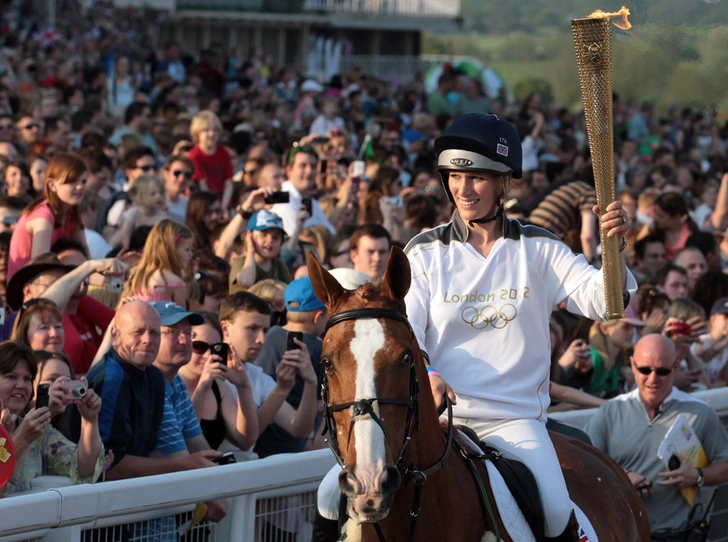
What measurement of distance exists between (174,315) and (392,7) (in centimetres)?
3809

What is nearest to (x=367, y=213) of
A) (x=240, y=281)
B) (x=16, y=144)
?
(x=240, y=281)

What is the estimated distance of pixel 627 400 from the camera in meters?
7.00

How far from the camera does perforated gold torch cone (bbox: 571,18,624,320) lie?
12.8 feet

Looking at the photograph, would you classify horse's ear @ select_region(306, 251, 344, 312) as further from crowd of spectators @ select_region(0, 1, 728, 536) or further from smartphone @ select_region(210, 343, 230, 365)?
smartphone @ select_region(210, 343, 230, 365)

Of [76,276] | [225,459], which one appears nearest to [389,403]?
[225,459]

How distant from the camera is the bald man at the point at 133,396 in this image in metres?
5.27

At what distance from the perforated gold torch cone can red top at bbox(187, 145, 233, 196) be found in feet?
28.2

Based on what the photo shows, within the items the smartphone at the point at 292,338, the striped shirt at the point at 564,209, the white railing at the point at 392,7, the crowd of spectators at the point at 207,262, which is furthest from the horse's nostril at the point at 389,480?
the white railing at the point at 392,7

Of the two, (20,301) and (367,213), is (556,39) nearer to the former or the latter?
(367,213)

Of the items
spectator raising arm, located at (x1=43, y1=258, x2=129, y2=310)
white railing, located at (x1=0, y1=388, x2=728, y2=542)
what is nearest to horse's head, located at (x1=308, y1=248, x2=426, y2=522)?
white railing, located at (x1=0, y1=388, x2=728, y2=542)

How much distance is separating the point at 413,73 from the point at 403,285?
37158 mm

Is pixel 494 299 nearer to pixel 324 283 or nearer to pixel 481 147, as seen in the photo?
pixel 481 147

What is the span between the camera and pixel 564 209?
10.7m

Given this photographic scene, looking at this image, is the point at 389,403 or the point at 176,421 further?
the point at 176,421
